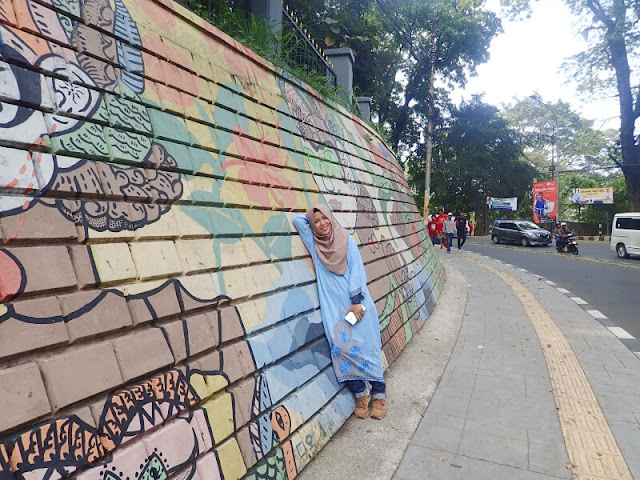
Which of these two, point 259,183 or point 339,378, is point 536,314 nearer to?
point 339,378

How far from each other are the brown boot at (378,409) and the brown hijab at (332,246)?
107 cm

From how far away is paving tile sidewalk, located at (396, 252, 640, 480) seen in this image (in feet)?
8.71

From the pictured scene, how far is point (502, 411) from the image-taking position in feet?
11.2

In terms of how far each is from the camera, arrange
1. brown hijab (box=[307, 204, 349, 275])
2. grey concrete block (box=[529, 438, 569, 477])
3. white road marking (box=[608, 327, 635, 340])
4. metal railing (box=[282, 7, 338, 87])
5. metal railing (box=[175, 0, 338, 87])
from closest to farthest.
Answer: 1. grey concrete block (box=[529, 438, 569, 477])
2. brown hijab (box=[307, 204, 349, 275])
3. metal railing (box=[175, 0, 338, 87])
4. metal railing (box=[282, 7, 338, 87])
5. white road marking (box=[608, 327, 635, 340])

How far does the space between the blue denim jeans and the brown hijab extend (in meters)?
0.88

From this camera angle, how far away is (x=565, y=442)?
292 centimetres

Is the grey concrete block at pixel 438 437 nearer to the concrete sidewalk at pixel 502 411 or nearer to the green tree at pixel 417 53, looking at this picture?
the concrete sidewalk at pixel 502 411

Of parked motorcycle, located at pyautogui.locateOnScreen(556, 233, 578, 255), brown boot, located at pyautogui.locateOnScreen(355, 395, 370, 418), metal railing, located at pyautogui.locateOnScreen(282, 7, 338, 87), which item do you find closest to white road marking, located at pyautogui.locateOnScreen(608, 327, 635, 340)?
brown boot, located at pyautogui.locateOnScreen(355, 395, 370, 418)

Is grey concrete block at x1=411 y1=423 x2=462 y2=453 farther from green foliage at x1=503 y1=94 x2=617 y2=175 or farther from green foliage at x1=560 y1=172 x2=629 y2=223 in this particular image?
green foliage at x1=560 y1=172 x2=629 y2=223

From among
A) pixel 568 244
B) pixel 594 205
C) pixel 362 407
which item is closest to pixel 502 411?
pixel 362 407

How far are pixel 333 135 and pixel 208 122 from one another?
2515mm

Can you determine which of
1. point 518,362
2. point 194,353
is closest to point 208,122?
point 194,353

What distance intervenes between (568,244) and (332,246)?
1776cm

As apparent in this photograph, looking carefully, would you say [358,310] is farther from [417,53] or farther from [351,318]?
[417,53]
